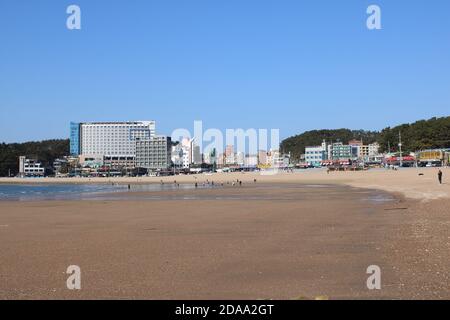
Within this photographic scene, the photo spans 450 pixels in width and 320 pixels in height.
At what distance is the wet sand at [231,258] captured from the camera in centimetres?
670

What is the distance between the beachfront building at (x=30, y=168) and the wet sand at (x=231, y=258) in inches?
7233

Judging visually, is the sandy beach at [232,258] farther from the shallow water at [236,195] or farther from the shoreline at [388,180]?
the shoreline at [388,180]

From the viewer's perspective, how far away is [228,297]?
21.0ft

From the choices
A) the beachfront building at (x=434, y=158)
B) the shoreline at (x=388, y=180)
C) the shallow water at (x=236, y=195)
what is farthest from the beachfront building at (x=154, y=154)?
the shallow water at (x=236, y=195)

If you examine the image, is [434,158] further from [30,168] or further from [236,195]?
[30,168]

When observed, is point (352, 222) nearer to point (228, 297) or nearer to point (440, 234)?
point (440, 234)

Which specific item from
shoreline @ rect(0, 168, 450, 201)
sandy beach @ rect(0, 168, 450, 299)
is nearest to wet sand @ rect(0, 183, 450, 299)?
sandy beach @ rect(0, 168, 450, 299)

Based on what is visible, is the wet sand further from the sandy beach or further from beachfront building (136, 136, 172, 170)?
beachfront building (136, 136, 172, 170)

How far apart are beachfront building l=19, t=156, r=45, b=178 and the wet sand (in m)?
184

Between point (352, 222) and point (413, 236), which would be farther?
point (352, 222)

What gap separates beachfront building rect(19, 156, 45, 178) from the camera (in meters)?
188
